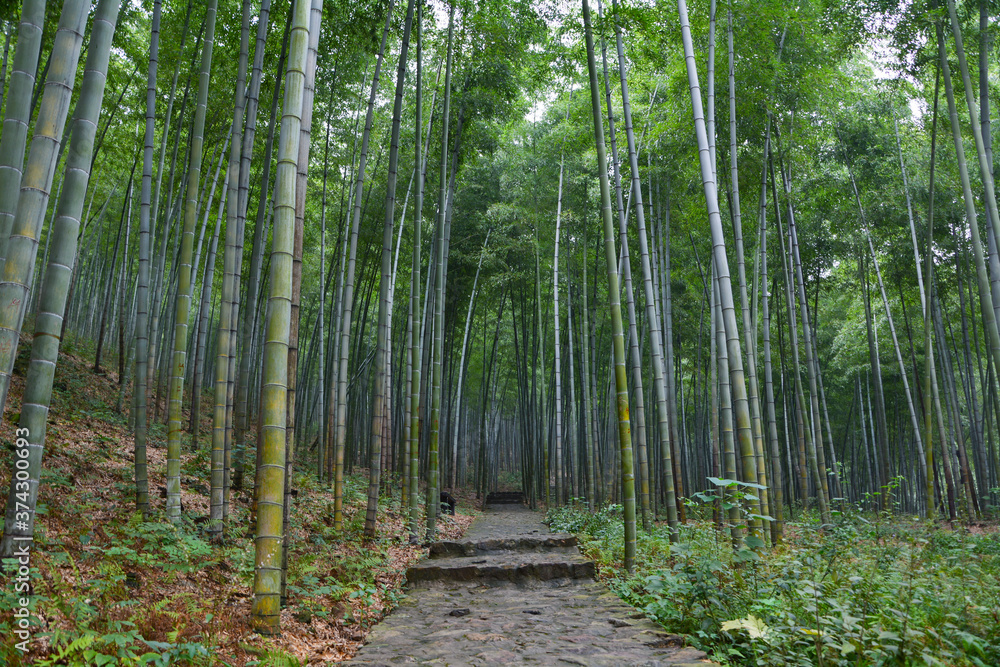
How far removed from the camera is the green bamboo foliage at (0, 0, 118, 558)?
5.90 feet

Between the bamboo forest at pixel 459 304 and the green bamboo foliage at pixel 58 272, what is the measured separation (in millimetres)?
13

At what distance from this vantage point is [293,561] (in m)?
3.57

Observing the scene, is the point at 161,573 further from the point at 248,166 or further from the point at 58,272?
the point at 248,166

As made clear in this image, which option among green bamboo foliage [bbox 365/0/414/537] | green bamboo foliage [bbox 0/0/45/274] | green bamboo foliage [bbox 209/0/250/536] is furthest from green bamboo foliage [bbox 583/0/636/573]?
green bamboo foliage [bbox 0/0/45/274]

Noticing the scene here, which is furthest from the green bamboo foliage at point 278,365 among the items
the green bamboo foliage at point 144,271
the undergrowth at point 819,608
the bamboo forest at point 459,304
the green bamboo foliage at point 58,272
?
the undergrowth at point 819,608

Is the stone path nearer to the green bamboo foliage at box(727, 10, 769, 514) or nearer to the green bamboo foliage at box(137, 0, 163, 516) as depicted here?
the green bamboo foliage at box(727, 10, 769, 514)

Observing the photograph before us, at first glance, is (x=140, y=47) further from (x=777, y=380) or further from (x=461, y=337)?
(x=777, y=380)

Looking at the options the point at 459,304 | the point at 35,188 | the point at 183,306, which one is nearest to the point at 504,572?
the point at 183,306

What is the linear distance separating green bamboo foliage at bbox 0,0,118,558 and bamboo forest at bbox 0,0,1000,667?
0.01 metres

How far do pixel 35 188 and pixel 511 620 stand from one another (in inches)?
114

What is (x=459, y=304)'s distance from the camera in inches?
445

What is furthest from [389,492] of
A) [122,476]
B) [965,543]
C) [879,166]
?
[879,166]

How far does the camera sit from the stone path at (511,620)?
2.41 metres

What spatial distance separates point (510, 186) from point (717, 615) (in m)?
7.49
